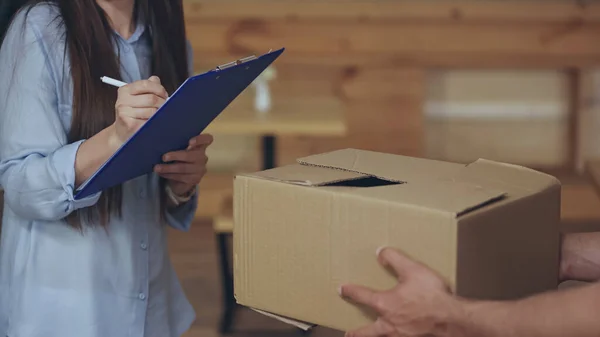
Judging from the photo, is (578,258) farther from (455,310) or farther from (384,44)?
(384,44)

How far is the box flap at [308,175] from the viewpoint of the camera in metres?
1.06

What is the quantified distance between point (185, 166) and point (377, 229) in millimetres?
491

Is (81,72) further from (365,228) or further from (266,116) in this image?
(266,116)

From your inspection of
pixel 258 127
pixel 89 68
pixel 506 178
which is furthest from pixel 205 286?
pixel 506 178

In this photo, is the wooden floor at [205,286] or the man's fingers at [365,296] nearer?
the man's fingers at [365,296]

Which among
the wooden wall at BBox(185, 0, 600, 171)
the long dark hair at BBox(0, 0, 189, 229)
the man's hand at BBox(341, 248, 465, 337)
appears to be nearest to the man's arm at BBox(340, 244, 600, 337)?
the man's hand at BBox(341, 248, 465, 337)

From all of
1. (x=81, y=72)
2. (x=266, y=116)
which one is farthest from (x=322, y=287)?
(x=266, y=116)

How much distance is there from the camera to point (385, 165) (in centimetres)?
115

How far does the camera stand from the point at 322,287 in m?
1.05

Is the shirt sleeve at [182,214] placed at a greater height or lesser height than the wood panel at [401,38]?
lesser

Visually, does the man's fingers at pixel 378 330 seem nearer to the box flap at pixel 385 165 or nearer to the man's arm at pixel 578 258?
the box flap at pixel 385 165

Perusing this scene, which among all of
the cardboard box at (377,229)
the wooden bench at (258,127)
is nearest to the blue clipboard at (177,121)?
the cardboard box at (377,229)

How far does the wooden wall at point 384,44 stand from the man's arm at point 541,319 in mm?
2892

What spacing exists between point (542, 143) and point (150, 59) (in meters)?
3.00
